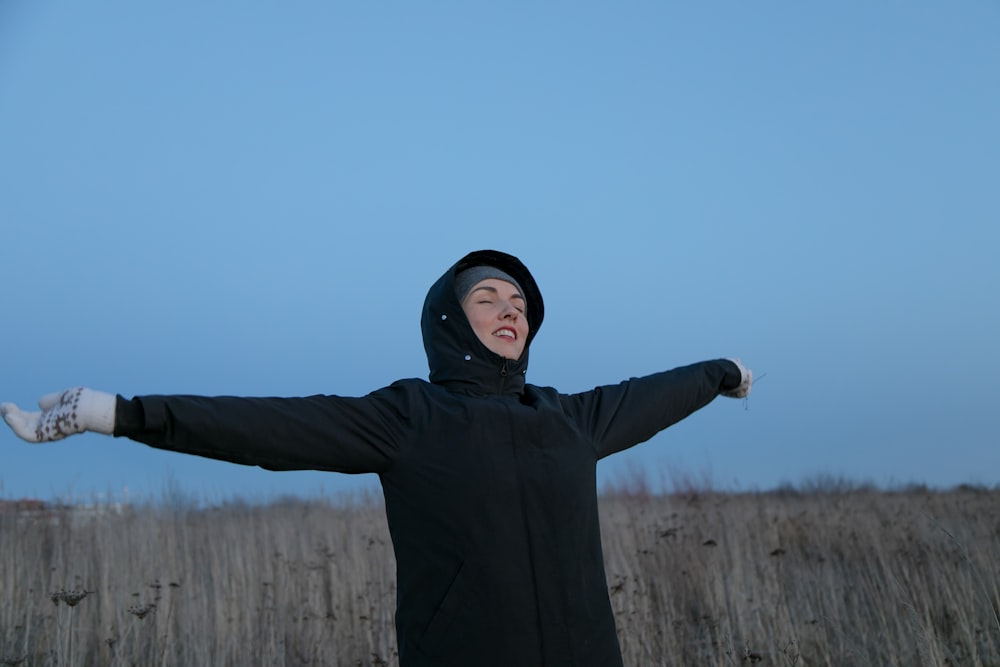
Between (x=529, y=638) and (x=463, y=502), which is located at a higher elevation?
(x=463, y=502)

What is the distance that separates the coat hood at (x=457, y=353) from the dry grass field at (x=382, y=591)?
1.63 meters

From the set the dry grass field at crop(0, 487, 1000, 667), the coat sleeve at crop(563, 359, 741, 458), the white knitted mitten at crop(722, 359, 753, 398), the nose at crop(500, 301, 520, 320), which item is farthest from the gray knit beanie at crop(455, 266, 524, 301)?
the dry grass field at crop(0, 487, 1000, 667)

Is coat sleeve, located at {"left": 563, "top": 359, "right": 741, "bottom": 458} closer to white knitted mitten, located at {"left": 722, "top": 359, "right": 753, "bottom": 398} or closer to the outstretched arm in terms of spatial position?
→ white knitted mitten, located at {"left": 722, "top": 359, "right": 753, "bottom": 398}

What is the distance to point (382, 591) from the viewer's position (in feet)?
18.4

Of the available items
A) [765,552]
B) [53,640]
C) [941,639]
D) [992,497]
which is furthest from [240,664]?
[992,497]

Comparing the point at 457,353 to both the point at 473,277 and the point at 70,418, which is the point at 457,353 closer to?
the point at 473,277

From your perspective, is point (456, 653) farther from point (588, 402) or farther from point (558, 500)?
point (588, 402)

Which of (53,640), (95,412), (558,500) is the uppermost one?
(95,412)

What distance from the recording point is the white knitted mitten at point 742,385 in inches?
119

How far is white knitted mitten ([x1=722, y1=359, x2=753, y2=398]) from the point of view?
9.93ft

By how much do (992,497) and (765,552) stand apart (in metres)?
4.79

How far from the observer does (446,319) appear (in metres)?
2.48

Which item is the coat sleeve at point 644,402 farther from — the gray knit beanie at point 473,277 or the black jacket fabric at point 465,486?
the gray knit beanie at point 473,277

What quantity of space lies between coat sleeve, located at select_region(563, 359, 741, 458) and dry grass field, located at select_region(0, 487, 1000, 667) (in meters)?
1.09
